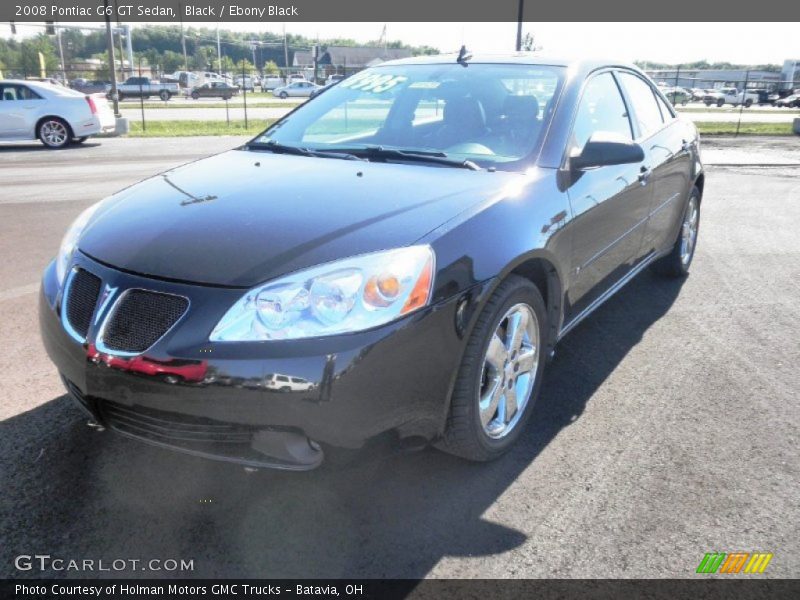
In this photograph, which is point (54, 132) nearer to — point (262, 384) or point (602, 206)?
point (602, 206)

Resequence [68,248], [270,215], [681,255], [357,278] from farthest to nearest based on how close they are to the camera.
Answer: [681,255] < [68,248] < [270,215] < [357,278]

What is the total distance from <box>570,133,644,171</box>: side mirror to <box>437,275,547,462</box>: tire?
2.30 ft

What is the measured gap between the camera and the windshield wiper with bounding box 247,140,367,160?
3451mm

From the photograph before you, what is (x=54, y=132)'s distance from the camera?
50.3 feet

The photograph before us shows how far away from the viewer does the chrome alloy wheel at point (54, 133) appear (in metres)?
15.2

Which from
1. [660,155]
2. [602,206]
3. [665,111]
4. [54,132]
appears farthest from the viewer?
[54,132]

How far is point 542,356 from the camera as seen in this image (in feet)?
10.3

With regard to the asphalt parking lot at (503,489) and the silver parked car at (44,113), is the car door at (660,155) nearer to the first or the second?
the asphalt parking lot at (503,489)

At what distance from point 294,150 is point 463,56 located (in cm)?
120

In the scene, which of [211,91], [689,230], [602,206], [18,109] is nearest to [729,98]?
[211,91]

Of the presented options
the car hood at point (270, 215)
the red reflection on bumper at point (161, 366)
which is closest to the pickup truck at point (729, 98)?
the car hood at point (270, 215)

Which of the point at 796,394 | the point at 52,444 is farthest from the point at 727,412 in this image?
the point at 52,444

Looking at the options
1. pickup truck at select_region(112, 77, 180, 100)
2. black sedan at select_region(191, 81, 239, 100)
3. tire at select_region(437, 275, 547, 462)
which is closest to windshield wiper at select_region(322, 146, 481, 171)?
tire at select_region(437, 275, 547, 462)

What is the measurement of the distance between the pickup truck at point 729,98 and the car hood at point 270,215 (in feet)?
169
